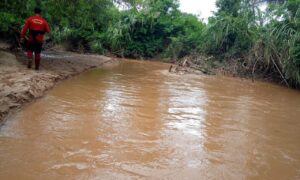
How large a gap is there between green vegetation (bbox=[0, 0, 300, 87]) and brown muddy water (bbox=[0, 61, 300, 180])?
439 cm

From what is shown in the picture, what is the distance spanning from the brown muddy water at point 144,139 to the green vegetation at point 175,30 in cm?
439

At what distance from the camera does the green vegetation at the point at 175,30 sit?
31.7 feet

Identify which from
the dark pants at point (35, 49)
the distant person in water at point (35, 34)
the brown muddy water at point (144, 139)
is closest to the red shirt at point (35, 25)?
the distant person in water at point (35, 34)

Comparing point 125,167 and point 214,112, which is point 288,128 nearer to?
point 214,112

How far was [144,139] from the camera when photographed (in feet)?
12.0

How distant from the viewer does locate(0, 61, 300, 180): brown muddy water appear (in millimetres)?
2820

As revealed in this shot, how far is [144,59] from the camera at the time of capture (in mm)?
18219

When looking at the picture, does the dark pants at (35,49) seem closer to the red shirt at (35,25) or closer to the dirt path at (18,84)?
the red shirt at (35,25)

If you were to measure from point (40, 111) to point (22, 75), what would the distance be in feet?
6.56

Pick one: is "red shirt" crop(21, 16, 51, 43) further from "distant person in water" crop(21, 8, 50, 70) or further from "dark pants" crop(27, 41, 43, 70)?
"dark pants" crop(27, 41, 43, 70)

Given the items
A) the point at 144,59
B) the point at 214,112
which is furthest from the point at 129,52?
the point at 214,112

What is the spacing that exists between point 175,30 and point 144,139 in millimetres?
15931

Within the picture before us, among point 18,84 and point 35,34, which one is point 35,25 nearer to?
point 35,34

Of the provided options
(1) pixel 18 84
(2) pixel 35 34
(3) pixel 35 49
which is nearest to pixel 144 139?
(1) pixel 18 84
